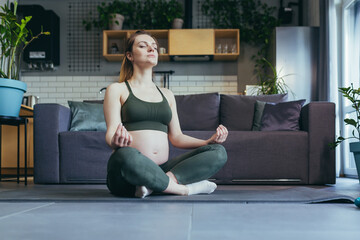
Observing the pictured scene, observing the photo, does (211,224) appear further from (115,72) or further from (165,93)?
(115,72)

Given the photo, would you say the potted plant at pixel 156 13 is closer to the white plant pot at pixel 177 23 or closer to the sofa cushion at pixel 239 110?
the white plant pot at pixel 177 23

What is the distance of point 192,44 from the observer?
5.76 metres

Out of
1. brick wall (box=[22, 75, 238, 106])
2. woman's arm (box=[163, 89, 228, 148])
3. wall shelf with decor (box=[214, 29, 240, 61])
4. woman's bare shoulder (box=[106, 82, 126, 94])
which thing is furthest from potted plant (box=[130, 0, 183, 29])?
woman's bare shoulder (box=[106, 82, 126, 94])

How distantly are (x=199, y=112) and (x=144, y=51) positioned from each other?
1829 mm

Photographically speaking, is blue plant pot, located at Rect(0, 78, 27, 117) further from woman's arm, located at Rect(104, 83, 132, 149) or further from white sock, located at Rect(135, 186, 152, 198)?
white sock, located at Rect(135, 186, 152, 198)

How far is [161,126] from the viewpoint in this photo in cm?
210

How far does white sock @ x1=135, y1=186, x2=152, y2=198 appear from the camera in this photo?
6.12ft

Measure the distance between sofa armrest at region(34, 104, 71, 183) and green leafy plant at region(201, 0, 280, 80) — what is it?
341cm

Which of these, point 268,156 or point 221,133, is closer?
point 221,133

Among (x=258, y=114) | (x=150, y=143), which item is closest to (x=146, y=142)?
(x=150, y=143)

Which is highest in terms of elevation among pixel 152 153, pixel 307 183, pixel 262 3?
pixel 262 3

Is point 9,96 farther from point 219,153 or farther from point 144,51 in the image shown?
point 219,153

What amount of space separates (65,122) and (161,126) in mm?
1670

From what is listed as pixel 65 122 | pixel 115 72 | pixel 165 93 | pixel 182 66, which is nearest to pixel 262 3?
pixel 182 66
